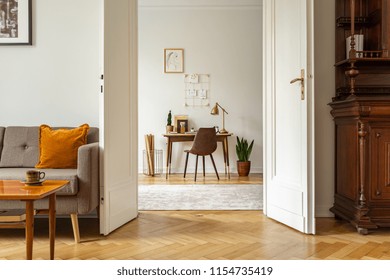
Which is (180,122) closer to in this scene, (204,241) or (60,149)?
(60,149)

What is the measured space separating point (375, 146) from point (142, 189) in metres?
2.90

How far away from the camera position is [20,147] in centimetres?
315

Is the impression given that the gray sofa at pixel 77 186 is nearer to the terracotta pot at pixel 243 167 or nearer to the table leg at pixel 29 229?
the table leg at pixel 29 229

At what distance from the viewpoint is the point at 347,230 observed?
9.66 ft

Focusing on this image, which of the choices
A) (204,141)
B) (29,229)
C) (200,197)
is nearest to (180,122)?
(204,141)

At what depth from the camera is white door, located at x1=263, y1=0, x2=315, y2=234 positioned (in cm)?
285

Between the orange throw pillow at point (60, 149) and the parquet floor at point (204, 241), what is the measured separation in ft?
1.60

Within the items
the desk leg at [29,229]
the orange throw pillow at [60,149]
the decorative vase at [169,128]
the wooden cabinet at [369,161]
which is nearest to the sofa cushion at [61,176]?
the orange throw pillow at [60,149]

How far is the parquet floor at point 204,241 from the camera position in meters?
2.36

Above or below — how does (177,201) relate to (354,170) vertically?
below

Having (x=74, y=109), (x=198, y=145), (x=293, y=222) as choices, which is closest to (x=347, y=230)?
(x=293, y=222)

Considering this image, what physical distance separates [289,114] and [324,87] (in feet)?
1.71
